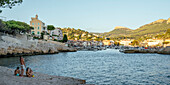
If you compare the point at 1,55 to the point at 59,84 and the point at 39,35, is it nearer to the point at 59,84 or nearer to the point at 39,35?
the point at 59,84

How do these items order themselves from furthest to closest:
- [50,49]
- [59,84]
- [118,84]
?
[50,49] < [118,84] < [59,84]

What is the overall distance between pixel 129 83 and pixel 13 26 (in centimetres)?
6648

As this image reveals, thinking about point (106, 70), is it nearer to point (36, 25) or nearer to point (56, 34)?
point (36, 25)

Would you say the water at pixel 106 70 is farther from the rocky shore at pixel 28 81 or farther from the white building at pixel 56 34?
the white building at pixel 56 34

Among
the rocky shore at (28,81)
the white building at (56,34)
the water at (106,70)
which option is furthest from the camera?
the white building at (56,34)

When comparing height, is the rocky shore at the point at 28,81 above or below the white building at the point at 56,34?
below

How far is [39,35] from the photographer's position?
4099 inches

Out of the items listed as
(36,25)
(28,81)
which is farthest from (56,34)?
(28,81)

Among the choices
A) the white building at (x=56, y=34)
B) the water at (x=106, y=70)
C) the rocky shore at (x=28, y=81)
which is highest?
the white building at (x=56, y=34)

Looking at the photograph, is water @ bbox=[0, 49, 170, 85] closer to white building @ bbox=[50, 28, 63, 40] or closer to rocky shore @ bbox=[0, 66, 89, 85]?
rocky shore @ bbox=[0, 66, 89, 85]

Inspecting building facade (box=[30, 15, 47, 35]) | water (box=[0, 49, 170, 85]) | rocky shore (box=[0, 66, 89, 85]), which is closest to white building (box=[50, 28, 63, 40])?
building facade (box=[30, 15, 47, 35])

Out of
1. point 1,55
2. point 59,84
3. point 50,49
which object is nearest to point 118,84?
point 59,84

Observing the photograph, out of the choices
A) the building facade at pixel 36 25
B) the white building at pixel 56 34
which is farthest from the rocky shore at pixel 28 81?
the white building at pixel 56 34

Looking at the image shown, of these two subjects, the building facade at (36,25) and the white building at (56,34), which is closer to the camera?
the building facade at (36,25)
